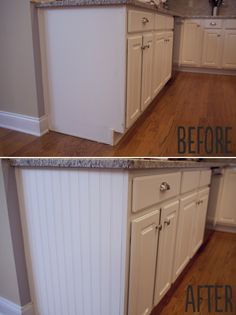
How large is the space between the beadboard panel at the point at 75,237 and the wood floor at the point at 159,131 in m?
0.62

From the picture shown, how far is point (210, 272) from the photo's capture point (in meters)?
1.73

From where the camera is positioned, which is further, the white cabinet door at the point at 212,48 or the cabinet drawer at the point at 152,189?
the white cabinet door at the point at 212,48

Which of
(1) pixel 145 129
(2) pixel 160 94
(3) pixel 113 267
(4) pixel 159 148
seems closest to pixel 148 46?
(1) pixel 145 129

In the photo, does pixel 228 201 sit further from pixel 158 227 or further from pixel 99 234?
pixel 99 234

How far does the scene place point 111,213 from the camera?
91 cm

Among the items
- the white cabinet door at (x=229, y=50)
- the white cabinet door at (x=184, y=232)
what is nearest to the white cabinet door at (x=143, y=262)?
the white cabinet door at (x=184, y=232)

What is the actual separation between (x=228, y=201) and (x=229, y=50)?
217 centimetres

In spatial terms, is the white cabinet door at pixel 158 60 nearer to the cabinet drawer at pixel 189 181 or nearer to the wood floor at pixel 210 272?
the cabinet drawer at pixel 189 181

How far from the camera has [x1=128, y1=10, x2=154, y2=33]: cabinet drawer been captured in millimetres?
1465

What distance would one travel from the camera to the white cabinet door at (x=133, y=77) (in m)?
1.55

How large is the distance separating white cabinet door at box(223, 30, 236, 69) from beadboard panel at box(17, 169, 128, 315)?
3.33 m

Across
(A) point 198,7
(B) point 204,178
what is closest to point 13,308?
(B) point 204,178

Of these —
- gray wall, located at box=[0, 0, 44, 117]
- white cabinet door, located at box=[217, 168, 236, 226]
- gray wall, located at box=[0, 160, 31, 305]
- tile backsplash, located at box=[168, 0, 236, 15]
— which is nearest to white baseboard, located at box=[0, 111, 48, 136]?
gray wall, located at box=[0, 0, 44, 117]

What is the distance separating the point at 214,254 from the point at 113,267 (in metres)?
1.30
